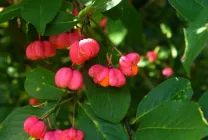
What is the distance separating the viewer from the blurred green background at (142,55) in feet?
6.46

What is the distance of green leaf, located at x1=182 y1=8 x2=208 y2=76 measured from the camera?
0.88m

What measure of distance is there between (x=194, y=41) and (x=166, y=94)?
0.34 metres

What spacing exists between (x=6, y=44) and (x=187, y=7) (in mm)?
1485

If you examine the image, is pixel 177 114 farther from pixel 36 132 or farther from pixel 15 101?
pixel 15 101

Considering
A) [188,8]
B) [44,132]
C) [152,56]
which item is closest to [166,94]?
[188,8]

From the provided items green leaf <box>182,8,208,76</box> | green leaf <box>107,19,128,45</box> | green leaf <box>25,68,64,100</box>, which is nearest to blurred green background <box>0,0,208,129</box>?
green leaf <box>107,19,128,45</box>

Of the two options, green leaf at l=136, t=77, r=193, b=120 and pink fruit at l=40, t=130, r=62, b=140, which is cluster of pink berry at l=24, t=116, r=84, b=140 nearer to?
pink fruit at l=40, t=130, r=62, b=140

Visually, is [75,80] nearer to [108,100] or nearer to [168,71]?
[108,100]

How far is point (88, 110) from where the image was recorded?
1.28 metres

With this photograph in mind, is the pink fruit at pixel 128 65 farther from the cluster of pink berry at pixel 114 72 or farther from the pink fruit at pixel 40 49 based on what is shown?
the pink fruit at pixel 40 49

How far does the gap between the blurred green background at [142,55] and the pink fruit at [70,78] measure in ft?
1.65

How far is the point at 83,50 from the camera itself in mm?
1163

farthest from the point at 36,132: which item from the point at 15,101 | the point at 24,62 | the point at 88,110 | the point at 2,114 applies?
the point at 24,62

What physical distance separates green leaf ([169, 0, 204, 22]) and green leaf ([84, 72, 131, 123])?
261 mm
